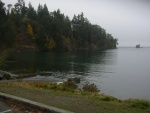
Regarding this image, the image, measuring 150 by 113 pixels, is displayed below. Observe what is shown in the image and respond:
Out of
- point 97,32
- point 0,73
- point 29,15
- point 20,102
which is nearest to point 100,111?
point 20,102

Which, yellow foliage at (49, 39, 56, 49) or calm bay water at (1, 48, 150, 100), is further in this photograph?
yellow foliage at (49, 39, 56, 49)

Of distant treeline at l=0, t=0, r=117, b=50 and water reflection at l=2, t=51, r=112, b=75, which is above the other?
distant treeline at l=0, t=0, r=117, b=50

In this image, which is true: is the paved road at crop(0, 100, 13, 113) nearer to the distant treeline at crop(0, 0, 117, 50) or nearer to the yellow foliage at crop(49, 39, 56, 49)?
the distant treeline at crop(0, 0, 117, 50)

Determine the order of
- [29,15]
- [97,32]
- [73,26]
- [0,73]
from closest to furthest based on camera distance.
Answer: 1. [0,73]
2. [29,15]
3. [73,26]
4. [97,32]

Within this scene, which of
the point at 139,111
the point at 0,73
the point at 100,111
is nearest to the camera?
the point at 100,111

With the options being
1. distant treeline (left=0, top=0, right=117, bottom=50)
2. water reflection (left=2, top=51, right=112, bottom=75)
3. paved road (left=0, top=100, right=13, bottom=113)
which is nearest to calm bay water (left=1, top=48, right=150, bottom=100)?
water reflection (left=2, top=51, right=112, bottom=75)

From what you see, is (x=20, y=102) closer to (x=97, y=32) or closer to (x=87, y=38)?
(x=87, y=38)

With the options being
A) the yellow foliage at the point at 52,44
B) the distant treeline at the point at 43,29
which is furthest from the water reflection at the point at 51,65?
the yellow foliage at the point at 52,44

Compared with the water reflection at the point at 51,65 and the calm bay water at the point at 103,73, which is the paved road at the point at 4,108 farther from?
the water reflection at the point at 51,65

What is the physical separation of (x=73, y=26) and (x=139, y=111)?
163192 mm

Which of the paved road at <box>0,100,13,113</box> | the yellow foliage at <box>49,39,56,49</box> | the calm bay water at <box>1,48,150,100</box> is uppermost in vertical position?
the yellow foliage at <box>49,39,56,49</box>

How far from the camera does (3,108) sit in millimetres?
11539

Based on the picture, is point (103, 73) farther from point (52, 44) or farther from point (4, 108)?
point (52, 44)

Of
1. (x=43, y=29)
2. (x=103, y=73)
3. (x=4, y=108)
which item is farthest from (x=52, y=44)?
(x=4, y=108)
